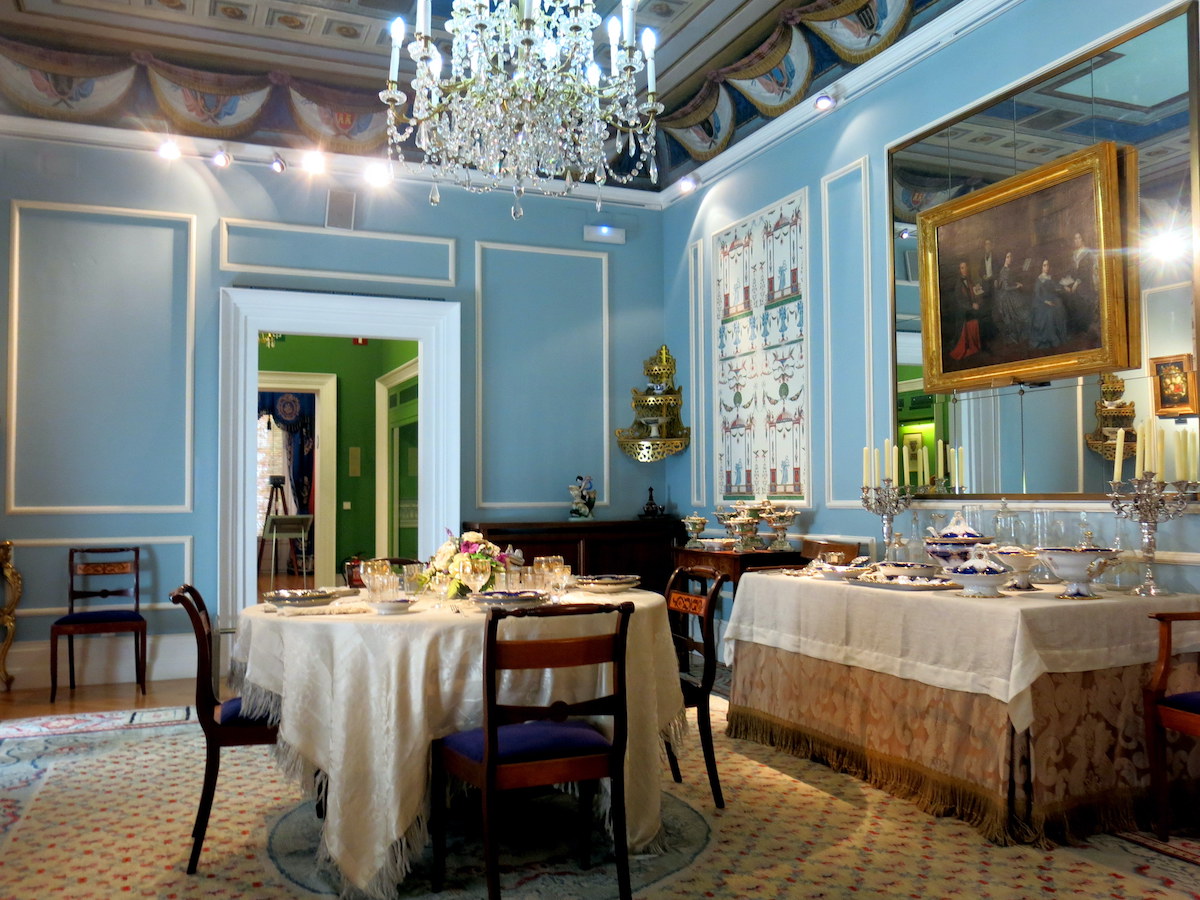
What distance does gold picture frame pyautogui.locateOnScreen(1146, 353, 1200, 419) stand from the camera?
3586 mm

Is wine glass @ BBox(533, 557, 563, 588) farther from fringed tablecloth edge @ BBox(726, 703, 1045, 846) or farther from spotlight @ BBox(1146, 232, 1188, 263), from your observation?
spotlight @ BBox(1146, 232, 1188, 263)

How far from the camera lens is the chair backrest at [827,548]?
5.24 m

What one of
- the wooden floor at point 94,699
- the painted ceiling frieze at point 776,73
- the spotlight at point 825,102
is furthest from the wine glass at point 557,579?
the painted ceiling frieze at point 776,73

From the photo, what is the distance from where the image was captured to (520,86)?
12.5 feet

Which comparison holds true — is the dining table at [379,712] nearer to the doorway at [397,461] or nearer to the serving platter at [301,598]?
the serving platter at [301,598]

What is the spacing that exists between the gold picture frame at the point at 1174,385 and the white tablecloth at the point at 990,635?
694 millimetres

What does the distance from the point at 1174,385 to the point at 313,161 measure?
211 inches

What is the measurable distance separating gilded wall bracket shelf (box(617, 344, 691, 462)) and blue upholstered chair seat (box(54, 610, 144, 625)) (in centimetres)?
350

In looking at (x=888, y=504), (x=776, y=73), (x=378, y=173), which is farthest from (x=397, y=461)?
(x=888, y=504)

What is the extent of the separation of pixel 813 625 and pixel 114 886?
2.76 meters

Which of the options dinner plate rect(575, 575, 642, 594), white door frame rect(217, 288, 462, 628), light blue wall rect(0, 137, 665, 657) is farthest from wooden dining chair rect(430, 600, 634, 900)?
light blue wall rect(0, 137, 665, 657)

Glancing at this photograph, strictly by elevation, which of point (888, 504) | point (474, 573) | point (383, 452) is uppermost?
point (383, 452)

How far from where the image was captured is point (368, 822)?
9.37ft

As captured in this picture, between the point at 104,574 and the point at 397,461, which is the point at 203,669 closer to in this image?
the point at 104,574
